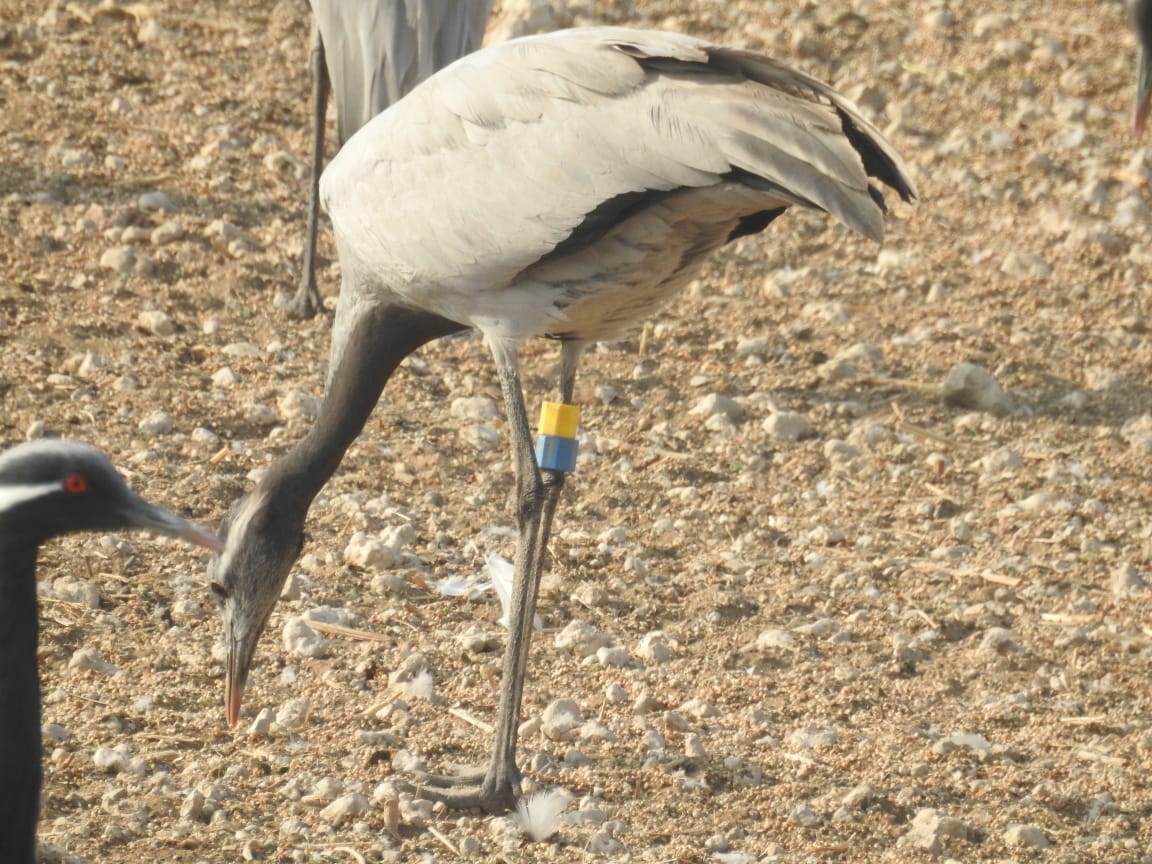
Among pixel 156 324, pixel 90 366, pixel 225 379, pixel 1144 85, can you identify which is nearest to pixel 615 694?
pixel 225 379

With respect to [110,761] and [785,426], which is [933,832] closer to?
[110,761]

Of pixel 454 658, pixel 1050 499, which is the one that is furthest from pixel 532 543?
pixel 1050 499

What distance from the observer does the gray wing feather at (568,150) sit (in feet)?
12.7

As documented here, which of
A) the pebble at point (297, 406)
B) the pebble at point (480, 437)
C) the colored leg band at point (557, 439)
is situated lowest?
the pebble at point (480, 437)

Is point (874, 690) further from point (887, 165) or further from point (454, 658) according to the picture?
point (887, 165)

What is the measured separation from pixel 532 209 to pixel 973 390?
300 cm

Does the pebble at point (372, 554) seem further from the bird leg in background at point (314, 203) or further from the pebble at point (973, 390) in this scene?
the pebble at point (973, 390)

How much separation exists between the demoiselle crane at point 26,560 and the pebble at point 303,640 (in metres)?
1.74

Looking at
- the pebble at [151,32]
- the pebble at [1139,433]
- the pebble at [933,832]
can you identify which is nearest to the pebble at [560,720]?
the pebble at [933,832]

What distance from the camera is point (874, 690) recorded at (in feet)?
16.4

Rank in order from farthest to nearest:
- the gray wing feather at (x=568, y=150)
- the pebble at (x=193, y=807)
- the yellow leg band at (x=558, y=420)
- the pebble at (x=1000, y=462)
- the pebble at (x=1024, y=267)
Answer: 1. the pebble at (x=1024, y=267)
2. the pebble at (x=1000, y=462)
3. the yellow leg band at (x=558, y=420)
4. the pebble at (x=193, y=807)
5. the gray wing feather at (x=568, y=150)

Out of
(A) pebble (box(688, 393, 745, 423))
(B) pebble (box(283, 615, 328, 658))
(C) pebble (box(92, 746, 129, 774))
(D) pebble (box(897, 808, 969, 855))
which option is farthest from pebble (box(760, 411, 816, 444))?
(C) pebble (box(92, 746, 129, 774))

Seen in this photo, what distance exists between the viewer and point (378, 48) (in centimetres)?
660

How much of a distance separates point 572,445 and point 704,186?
0.97 meters
